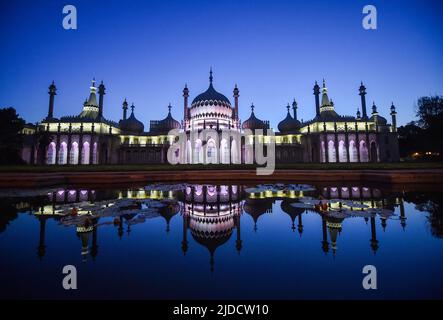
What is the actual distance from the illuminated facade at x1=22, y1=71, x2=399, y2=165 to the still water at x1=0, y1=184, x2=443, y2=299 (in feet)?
123

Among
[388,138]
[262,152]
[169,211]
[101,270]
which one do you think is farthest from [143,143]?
[388,138]

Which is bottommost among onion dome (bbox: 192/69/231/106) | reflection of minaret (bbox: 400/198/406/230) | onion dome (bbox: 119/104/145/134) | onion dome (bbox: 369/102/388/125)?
reflection of minaret (bbox: 400/198/406/230)

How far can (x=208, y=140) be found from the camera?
4488 cm

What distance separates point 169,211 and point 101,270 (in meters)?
4.07

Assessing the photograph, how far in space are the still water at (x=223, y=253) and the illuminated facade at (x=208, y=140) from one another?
1471 inches

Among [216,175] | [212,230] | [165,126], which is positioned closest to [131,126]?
[165,126]

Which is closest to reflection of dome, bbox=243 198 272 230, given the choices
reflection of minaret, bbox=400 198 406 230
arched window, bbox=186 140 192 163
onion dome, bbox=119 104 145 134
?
reflection of minaret, bbox=400 198 406 230

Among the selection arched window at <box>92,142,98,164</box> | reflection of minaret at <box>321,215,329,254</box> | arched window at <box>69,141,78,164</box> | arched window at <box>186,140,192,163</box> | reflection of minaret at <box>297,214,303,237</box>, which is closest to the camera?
reflection of minaret at <box>321,215,329,254</box>

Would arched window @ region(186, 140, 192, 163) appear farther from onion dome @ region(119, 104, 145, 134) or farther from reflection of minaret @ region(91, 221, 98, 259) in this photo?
reflection of minaret @ region(91, 221, 98, 259)

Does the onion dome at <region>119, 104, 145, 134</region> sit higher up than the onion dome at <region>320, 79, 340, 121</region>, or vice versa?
the onion dome at <region>320, 79, 340, 121</region>

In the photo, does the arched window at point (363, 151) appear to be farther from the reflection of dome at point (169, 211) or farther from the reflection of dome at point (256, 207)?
the reflection of dome at point (169, 211)

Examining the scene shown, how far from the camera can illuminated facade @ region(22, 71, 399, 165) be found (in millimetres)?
45406

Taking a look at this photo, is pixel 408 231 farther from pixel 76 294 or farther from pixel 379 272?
pixel 76 294

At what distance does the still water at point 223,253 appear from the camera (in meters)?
2.71
